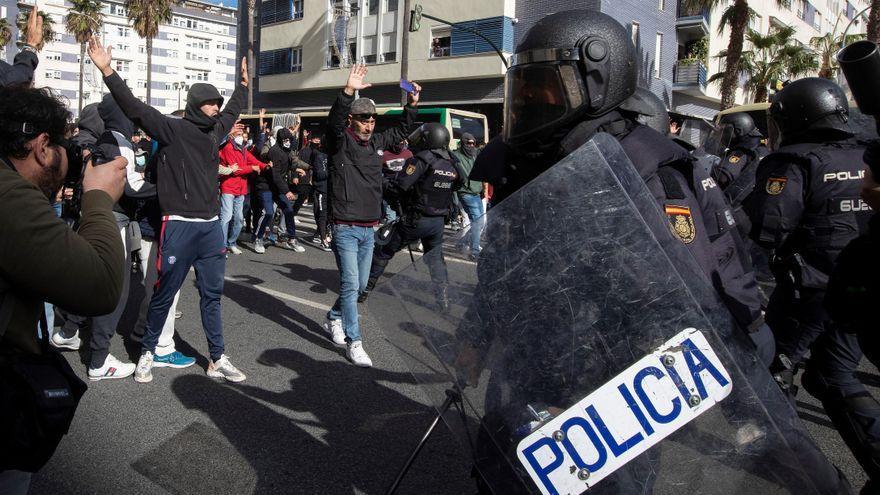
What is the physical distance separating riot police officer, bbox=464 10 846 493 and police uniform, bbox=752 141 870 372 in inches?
69.2

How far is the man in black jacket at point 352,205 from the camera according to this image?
4.85 m

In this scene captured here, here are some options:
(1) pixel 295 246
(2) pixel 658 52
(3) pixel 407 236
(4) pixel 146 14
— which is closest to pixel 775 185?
(3) pixel 407 236

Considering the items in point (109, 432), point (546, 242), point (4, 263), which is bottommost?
point (109, 432)

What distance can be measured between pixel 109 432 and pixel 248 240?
7819 millimetres

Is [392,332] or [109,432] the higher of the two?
[392,332]

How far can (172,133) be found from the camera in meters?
4.14

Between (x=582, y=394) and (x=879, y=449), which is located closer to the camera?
(x=582, y=394)

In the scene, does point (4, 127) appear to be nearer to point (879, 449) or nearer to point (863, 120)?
point (879, 449)

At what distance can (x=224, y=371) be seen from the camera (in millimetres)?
4254

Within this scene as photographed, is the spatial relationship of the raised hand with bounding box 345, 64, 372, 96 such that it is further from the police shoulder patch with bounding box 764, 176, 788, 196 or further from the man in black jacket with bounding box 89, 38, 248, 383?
the police shoulder patch with bounding box 764, 176, 788, 196

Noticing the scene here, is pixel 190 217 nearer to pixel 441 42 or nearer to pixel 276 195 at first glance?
pixel 276 195

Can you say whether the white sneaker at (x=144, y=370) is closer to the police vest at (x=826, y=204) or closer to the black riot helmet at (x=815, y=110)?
the police vest at (x=826, y=204)

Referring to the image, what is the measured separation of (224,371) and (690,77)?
Result: 27610 millimetres

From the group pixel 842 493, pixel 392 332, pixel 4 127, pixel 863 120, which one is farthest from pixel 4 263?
pixel 863 120
